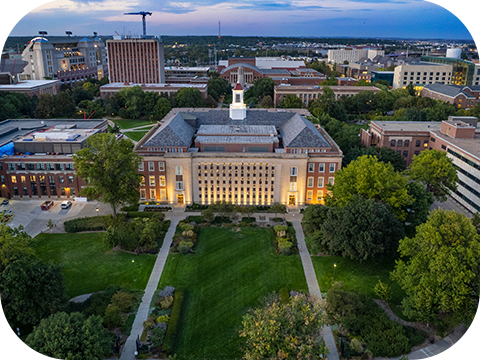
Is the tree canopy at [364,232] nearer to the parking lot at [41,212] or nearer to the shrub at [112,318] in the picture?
the shrub at [112,318]

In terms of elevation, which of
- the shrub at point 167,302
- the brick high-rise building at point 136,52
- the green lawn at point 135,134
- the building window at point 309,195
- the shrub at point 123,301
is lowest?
the shrub at point 167,302

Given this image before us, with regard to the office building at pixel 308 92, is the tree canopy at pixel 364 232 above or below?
below

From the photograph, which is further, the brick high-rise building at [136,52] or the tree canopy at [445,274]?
the brick high-rise building at [136,52]

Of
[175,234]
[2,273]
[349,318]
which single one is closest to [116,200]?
[175,234]

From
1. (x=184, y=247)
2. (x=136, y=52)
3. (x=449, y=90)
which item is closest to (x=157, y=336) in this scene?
(x=184, y=247)

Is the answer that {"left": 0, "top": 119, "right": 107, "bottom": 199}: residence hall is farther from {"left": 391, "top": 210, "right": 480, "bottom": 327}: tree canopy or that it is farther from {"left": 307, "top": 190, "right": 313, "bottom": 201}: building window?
{"left": 391, "top": 210, "right": 480, "bottom": 327}: tree canopy

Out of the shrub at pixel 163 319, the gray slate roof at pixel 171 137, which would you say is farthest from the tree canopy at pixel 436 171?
the shrub at pixel 163 319

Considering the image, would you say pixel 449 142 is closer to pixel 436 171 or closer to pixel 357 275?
pixel 436 171
